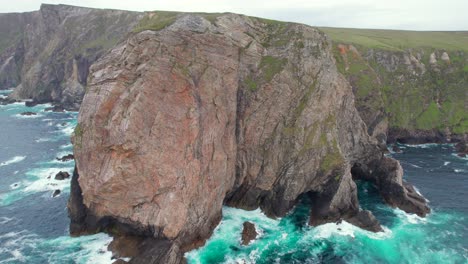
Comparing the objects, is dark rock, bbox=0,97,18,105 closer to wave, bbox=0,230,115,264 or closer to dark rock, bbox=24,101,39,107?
dark rock, bbox=24,101,39,107

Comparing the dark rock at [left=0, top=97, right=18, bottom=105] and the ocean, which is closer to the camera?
the ocean

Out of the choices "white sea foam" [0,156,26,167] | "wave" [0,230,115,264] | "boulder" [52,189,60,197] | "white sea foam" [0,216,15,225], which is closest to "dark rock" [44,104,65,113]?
"white sea foam" [0,156,26,167]

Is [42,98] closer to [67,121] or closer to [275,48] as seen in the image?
[67,121]

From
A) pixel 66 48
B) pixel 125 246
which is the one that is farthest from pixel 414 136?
pixel 66 48

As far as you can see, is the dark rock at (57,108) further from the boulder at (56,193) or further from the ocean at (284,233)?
the boulder at (56,193)

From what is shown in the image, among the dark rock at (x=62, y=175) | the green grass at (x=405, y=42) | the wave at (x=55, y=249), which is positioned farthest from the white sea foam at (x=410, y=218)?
the green grass at (x=405, y=42)

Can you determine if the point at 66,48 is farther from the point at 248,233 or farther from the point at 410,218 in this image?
the point at 410,218

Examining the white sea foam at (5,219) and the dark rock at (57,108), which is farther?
the dark rock at (57,108)
